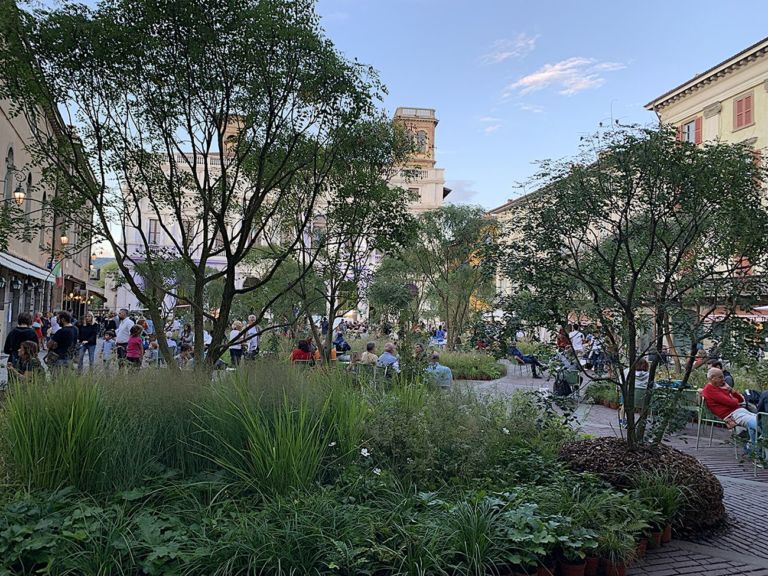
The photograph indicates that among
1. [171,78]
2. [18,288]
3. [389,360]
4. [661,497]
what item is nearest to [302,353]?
[389,360]

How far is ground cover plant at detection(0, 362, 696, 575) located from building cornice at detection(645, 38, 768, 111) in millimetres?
25271

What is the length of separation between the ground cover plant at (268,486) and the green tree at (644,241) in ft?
4.76

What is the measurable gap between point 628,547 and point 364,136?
6.85 m

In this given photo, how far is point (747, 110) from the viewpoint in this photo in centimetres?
2925

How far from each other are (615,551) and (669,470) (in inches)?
57.0

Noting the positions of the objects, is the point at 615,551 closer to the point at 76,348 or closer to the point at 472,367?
the point at 76,348

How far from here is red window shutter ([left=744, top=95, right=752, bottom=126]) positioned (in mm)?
29005

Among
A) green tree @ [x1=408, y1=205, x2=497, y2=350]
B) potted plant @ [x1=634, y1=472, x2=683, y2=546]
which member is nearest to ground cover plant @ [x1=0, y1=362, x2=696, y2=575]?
potted plant @ [x1=634, y1=472, x2=683, y2=546]

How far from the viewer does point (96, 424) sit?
13.9ft

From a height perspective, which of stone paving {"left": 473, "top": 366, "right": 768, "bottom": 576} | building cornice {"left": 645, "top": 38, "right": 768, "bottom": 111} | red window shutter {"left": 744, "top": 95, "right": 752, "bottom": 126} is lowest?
stone paving {"left": 473, "top": 366, "right": 768, "bottom": 576}

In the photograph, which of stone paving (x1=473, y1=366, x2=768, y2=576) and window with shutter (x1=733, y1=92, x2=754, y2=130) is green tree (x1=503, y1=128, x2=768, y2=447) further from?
window with shutter (x1=733, y1=92, x2=754, y2=130)

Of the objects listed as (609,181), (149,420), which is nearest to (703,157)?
(609,181)

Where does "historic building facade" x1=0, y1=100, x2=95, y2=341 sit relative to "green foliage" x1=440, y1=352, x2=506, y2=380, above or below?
above

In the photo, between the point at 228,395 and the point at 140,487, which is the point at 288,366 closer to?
the point at 228,395
